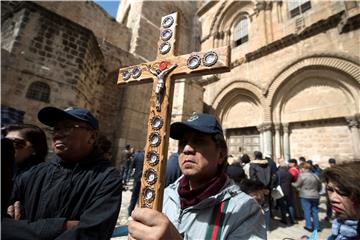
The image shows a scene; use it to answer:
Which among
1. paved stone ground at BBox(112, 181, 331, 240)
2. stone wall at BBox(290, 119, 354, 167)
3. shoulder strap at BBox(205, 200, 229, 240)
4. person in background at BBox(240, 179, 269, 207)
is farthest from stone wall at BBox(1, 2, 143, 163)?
stone wall at BBox(290, 119, 354, 167)

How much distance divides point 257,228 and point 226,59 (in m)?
1.06

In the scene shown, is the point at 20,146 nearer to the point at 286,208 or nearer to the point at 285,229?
the point at 285,229

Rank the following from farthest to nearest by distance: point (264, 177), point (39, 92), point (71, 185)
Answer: point (39, 92) < point (264, 177) < point (71, 185)

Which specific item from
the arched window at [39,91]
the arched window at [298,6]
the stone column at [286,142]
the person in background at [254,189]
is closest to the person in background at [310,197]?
the person in background at [254,189]

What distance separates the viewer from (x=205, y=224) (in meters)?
1.21

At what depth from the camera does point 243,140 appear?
36.7 feet

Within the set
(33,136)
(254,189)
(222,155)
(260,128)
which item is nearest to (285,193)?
(254,189)

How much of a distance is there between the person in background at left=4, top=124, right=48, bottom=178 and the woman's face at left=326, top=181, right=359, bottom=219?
2917 millimetres

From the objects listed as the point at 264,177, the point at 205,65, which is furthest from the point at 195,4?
the point at 205,65

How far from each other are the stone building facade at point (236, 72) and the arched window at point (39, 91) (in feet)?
0.09

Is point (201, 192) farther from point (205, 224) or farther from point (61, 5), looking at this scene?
point (61, 5)

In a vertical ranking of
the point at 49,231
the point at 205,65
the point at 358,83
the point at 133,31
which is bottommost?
the point at 49,231

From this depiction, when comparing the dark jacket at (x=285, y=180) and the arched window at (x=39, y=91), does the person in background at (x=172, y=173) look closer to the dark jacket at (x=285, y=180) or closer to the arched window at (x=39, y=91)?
the dark jacket at (x=285, y=180)

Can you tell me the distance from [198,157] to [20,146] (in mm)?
2014
